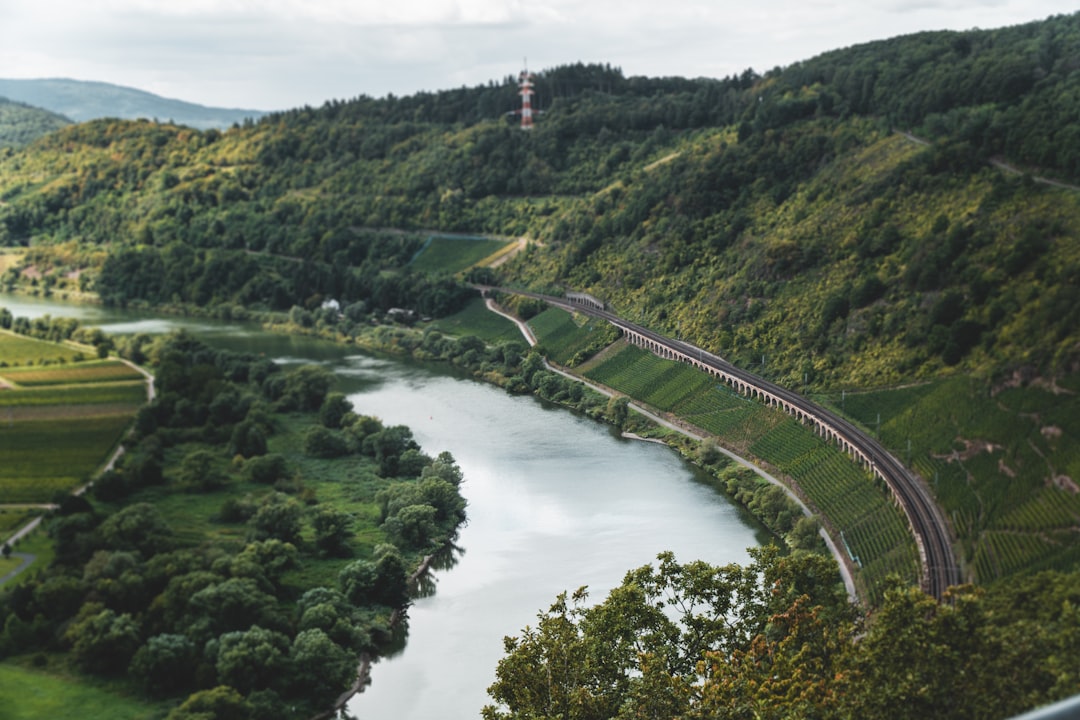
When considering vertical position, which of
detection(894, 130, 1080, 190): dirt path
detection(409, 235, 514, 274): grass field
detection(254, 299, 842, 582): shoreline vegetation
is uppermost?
detection(894, 130, 1080, 190): dirt path

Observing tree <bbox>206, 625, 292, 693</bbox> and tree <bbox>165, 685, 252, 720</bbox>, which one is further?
tree <bbox>206, 625, 292, 693</bbox>

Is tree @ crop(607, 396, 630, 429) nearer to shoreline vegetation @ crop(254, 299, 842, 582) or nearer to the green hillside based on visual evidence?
shoreline vegetation @ crop(254, 299, 842, 582)

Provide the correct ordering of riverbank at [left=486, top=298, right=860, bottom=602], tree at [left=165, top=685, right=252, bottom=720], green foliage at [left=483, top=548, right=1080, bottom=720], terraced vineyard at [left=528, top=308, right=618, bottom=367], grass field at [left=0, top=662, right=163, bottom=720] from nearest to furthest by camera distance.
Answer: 1. green foliage at [left=483, top=548, right=1080, bottom=720]
2. tree at [left=165, top=685, right=252, bottom=720]
3. grass field at [left=0, top=662, right=163, bottom=720]
4. riverbank at [left=486, top=298, right=860, bottom=602]
5. terraced vineyard at [left=528, top=308, right=618, bottom=367]

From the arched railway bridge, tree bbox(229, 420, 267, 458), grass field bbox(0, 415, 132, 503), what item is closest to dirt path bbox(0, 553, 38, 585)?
grass field bbox(0, 415, 132, 503)

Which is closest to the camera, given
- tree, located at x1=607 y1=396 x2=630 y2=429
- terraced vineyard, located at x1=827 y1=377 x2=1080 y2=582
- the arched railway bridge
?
terraced vineyard, located at x1=827 y1=377 x2=1080 y2=582

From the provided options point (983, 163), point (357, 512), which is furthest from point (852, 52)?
point (357, 512)

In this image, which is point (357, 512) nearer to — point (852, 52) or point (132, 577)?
point (132, 577)
